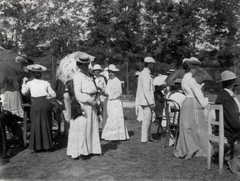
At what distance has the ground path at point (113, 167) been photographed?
5.33 meters

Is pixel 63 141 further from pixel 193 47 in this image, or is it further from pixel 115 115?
pixel 193 47

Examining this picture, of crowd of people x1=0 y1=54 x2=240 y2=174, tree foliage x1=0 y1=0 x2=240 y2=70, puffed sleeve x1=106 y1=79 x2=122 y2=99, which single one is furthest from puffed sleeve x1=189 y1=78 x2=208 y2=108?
tree foliage x1=0 y1=0 x2=240 y2=70

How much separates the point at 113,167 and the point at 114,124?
3.11 meters

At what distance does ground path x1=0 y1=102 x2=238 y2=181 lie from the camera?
5332 mm

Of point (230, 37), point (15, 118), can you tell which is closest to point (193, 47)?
point (230, 37)

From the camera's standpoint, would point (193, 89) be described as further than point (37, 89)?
No

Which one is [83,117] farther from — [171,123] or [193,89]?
[171,123]

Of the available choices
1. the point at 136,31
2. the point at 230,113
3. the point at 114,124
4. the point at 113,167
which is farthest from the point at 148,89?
the point at 136,31

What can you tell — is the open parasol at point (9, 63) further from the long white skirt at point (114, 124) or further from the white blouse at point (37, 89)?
the long white skirt at point (114, 124)

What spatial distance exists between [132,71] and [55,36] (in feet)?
34.4

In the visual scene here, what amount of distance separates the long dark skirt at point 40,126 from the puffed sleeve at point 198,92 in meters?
3.11

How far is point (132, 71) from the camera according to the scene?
24.3 metres

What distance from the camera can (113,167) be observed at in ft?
19.7

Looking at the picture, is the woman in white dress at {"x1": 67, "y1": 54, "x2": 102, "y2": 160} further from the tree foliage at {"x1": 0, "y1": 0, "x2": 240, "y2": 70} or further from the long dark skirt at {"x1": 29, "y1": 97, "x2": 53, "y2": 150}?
the tree foliage at {"x1": 0, "y1": 0, "x2": 240, "y2": 70}
